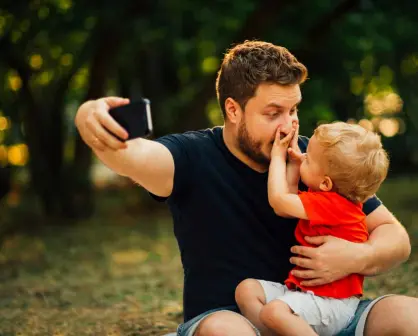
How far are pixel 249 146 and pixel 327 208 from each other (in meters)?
0.47

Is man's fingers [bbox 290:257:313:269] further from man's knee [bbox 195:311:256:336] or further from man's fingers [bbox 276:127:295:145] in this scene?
man's fingers [bbox 276:127:295:145]

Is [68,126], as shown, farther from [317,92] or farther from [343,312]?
[343,312]

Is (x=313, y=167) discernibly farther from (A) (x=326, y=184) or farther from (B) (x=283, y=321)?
(B) (x=283, y=321)

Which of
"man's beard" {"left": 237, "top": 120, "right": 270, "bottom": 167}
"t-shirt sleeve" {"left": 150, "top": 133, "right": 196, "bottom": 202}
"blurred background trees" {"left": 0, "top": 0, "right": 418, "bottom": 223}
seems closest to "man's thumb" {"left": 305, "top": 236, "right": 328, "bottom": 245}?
"man's beard" {"left": 237, "top": 120, "right": 270, "bottom": 167}

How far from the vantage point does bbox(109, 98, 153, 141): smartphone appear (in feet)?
8.79

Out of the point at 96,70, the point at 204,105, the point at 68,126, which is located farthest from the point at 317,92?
the point at 68,126

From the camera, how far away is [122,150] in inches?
113

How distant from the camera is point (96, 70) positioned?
483 inches

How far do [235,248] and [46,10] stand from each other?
7.95 metres

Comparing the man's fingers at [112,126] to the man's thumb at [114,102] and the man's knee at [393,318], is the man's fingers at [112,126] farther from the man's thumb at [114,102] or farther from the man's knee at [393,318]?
the man's knee at [393,318]

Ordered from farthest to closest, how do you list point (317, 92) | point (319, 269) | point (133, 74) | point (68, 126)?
point (68, 126)
point (133, 74)
point (317, 92)
point (319, 269)

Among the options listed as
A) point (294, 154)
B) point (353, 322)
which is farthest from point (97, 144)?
point (353, 322)

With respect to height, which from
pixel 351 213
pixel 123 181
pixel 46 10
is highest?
pixel 46 10

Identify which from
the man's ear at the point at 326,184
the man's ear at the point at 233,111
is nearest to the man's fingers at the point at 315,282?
the man's ear at the point at 326,184
